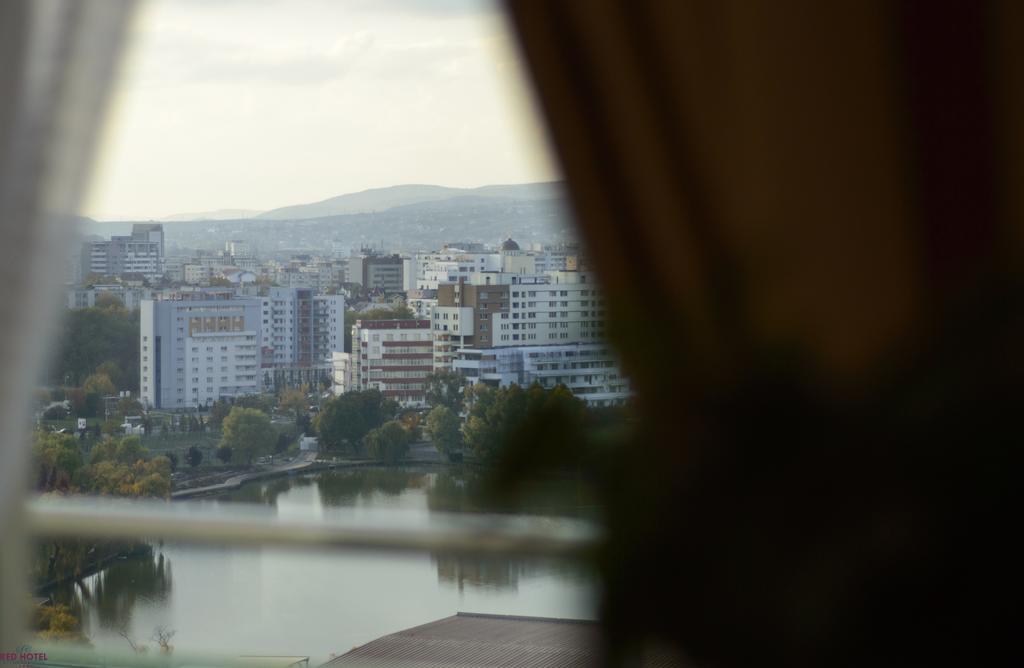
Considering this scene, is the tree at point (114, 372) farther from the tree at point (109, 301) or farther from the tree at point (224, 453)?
the tree at point (224, 453)

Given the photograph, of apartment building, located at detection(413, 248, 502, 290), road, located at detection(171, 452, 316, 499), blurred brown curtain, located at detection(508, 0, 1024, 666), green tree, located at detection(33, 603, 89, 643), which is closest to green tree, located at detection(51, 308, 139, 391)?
road, located at detection(171, 452, 316, 499)

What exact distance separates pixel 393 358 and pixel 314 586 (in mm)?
686

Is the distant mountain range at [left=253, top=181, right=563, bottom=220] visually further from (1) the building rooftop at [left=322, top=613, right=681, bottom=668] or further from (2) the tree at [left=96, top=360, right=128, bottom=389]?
(1) the building rooftop at [left=322, top=613, right=681, bottom=668]

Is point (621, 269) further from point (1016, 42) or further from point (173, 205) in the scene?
point (173, 205)

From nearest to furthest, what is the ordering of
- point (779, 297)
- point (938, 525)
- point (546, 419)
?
point (938, 525)
point (546, 419)
point (779, 297)

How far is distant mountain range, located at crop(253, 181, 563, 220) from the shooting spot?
2.65 meters

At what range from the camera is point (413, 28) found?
268 cm

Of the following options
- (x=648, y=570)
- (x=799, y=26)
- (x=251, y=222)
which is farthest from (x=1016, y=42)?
(x=251, y=222)

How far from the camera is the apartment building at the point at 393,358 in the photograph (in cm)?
266

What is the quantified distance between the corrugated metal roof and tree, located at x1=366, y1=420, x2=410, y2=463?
0.46 meters

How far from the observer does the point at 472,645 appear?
2.62m

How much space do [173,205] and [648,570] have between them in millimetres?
2500

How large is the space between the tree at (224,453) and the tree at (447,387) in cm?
60

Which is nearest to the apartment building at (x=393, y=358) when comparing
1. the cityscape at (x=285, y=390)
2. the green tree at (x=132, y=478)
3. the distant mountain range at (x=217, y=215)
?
the cityscape at (x=285, y=390)
